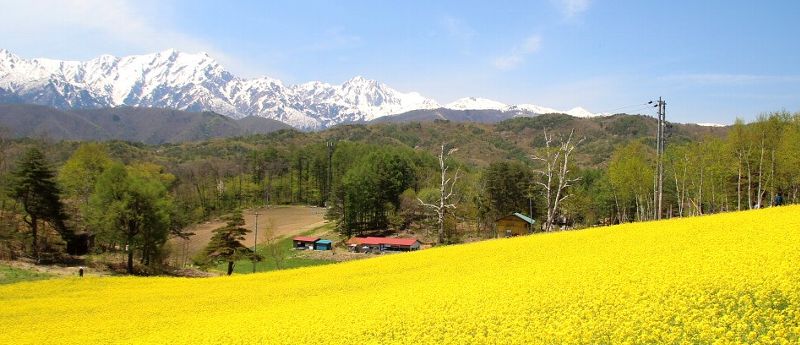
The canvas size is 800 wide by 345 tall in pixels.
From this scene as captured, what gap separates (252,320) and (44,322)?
13307 millimetres

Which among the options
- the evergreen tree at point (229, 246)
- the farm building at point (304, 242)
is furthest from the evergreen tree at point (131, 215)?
the farm building at point (304, 242)

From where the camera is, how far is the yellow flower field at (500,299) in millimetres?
14891

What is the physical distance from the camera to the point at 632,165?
262 feet

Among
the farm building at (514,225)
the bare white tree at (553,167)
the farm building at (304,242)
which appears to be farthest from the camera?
the farm building at (304,242)

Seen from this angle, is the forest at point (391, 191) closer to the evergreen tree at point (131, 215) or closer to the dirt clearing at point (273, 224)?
the evergreen tree at point (131, 215)

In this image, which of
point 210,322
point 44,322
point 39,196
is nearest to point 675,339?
point 210,322

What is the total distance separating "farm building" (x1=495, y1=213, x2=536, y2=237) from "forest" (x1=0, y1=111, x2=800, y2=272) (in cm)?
274

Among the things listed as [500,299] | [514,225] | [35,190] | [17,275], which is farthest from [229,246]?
[514,225]

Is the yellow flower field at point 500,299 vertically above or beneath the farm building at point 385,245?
above

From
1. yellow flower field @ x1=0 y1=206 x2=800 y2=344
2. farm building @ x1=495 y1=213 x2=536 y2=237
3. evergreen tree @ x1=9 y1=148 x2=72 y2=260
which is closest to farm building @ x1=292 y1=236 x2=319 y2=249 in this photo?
farm building @ x1=495 y1=213 x2=536 y2=237

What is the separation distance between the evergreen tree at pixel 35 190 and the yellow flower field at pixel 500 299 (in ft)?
84.4

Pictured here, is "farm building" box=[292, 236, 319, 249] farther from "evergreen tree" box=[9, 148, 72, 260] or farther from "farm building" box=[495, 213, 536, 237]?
"evergreen tree" box=[9, 148, 72, 260]

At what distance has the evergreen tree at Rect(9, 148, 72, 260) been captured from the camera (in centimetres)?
6034

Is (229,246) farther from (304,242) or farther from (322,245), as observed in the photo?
(304,242)
